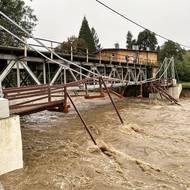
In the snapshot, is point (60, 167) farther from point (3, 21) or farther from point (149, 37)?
point (149, 37)

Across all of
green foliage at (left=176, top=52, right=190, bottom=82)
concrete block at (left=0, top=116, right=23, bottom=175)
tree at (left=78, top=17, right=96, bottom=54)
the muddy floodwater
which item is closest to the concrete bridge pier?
concrete block at (left=0, top=116, right=23, bottom=175)

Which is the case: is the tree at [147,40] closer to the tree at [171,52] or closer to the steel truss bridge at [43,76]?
the tree at [171,52]

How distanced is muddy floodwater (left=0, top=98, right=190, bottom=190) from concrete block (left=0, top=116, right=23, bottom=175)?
0.86ft

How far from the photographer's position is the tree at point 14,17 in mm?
33281

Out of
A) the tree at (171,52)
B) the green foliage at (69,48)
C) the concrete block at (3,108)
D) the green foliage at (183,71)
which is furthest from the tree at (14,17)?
the tree at (171,52)

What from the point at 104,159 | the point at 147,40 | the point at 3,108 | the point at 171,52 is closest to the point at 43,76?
the point at 104,159

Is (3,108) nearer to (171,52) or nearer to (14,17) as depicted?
(14,17)

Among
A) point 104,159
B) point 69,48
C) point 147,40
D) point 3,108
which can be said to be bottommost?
point 104,159

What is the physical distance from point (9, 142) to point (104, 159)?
3383 mm

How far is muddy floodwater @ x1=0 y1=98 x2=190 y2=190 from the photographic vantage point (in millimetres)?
8484

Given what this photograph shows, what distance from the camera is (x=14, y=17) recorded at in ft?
117

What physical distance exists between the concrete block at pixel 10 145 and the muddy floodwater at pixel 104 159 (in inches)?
10.3

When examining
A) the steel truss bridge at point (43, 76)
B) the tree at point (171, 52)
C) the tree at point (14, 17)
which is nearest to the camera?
the steel truss bridge at point (43, 76)

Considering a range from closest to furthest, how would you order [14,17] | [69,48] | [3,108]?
1. [3,108]
2. [14,17]
3. [69,48]
